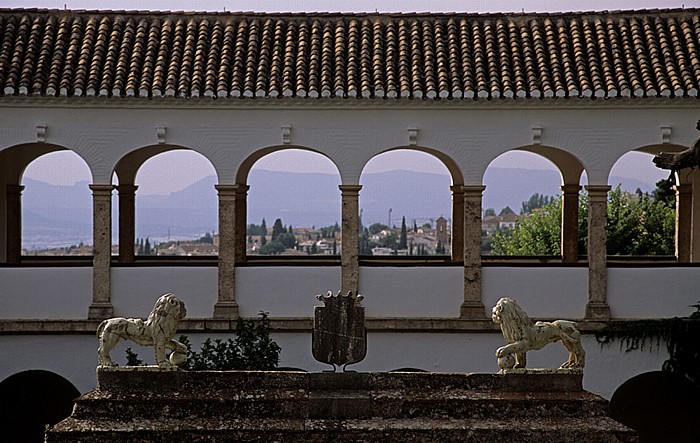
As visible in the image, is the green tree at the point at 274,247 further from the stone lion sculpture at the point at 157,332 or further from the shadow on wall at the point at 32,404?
the stone lion sculpture at the point at 157,332

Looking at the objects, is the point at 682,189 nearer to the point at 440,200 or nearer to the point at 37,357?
the point at 37,357

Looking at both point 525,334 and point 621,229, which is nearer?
point 525,334

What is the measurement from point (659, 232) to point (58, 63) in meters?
20.8

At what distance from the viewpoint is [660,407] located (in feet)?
58.1

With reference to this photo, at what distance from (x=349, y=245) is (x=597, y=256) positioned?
12.4 ft

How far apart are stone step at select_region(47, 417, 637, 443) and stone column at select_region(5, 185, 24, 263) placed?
1052 cm

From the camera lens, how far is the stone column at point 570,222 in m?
19.1

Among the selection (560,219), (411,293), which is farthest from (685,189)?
(560,219)

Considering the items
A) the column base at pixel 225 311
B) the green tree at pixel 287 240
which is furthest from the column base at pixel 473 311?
the green tree at pixel 287 240

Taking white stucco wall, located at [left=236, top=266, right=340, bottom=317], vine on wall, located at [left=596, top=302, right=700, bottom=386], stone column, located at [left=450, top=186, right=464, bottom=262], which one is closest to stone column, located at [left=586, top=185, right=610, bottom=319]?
vine on wall, located at [left=596, top=302, right=700, bottom=386]

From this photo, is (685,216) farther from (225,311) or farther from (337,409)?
(337,409)

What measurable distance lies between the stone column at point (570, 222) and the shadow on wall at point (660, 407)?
258 cm

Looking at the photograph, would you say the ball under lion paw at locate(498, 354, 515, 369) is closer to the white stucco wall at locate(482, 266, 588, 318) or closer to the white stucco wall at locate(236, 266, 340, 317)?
the white stucco wall at locate(482, 266, 588, 318)

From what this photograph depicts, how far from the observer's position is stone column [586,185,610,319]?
16.3 metres
